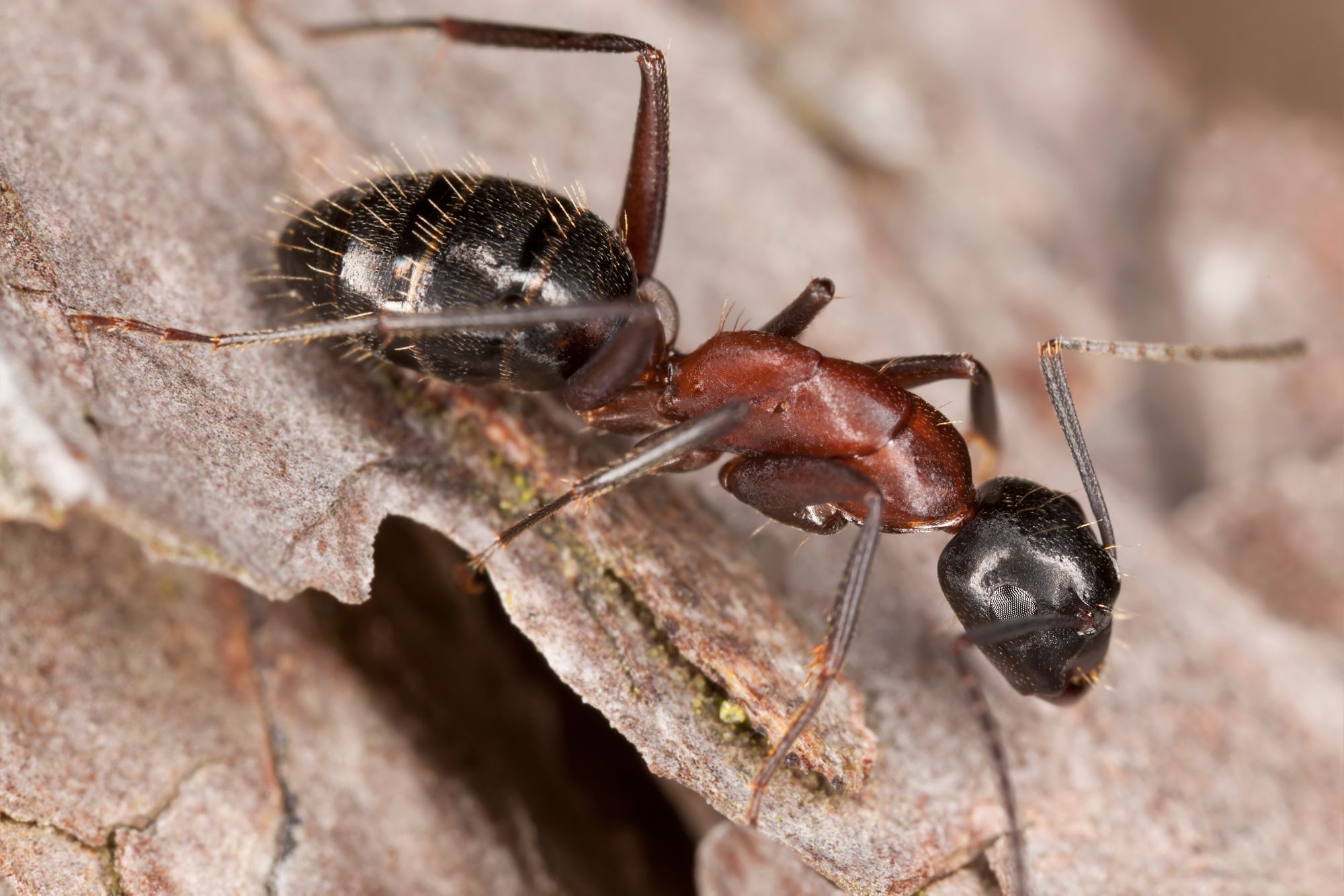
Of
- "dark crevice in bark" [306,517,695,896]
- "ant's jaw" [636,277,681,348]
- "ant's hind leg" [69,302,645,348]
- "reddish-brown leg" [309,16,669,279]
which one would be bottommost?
"dark crevice in bark" [306,517,695,896]

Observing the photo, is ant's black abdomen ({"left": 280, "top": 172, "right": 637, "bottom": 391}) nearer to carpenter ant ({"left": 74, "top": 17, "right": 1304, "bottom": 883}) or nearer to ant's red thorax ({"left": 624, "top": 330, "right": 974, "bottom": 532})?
carpenter ant ({"left": 74, "top": 17, "right": 1304, "bottom": 883})

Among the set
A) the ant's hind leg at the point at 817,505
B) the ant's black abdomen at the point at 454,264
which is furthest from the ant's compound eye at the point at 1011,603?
the ant's black abdomen at the point at 454,264

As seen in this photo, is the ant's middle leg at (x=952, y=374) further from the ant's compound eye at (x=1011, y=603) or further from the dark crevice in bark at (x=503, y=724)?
the dark crevice in bark at (x=503, y=724)

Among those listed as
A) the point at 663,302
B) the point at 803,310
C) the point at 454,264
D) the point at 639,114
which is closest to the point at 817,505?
the point at 803,310

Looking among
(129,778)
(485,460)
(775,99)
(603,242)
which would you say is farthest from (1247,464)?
(129,778)

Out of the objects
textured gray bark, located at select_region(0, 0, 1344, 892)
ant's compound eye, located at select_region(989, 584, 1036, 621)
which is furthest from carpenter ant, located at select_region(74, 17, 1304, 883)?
textured gray bark, located at select_region(0, 0, 1344, 892)

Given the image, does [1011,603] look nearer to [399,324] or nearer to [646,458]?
[646,458]

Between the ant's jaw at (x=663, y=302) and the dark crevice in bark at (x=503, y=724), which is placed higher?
the ant's jaw at (x=663, y=302)
